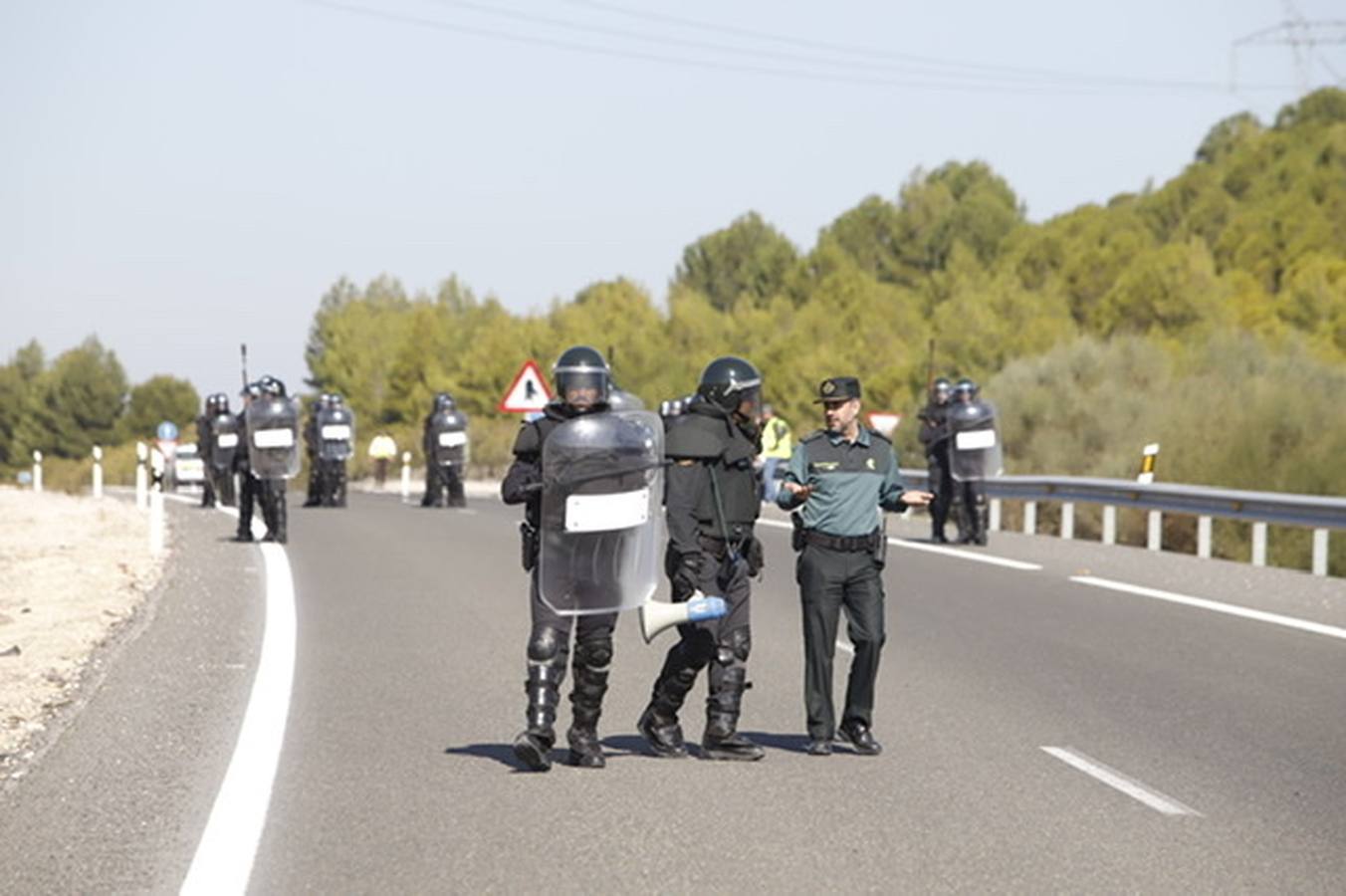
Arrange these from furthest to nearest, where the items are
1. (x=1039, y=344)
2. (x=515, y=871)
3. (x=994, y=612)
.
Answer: (x=1039, y=344) → (x=994, y=612) → (x=515, y=871)

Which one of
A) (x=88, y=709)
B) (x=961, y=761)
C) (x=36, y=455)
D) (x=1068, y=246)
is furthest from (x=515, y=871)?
(x=1068, y=246)

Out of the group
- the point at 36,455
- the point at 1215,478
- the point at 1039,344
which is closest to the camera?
the point at 1215,478

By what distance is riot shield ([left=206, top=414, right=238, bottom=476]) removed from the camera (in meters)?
35.2

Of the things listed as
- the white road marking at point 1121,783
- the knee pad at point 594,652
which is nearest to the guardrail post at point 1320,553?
the white road marking at point 1121,783

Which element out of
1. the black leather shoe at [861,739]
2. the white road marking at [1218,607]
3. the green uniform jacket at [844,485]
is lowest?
the white road marking at [1218,607]

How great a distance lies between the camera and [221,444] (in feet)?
120

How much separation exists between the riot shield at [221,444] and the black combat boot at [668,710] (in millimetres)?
24376

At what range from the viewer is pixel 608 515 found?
30.9 feet

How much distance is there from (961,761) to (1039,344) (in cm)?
6099

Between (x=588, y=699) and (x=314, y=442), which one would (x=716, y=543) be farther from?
(x=314, y=442)

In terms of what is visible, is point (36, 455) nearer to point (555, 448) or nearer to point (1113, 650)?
point (1113, 650)

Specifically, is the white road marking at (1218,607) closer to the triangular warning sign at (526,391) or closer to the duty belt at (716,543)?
the duty belt at (716,543)

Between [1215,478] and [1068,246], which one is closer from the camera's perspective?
[1215,478]

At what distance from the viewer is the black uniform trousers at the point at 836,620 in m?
10.4
